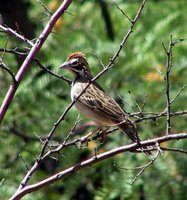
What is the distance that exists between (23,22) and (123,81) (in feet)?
8.35

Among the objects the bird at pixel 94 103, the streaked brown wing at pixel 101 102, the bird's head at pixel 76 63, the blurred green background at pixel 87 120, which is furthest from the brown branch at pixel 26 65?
the blurred green background at pixel 87 120

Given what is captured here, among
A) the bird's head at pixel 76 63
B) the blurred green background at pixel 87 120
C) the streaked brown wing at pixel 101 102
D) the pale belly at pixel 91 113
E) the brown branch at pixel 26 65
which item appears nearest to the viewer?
the brown branch at pixel 26 65

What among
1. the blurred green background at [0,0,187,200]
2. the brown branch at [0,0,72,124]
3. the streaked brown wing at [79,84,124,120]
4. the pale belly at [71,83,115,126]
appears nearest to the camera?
the brown branch at [0,0,72,124]

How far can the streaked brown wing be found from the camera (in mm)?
7703

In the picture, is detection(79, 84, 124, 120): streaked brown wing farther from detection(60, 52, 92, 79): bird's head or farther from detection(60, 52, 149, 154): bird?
detection(60, 52, 92, 79): bird's head

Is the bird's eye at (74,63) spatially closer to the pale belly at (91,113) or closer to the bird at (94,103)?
the bird at (94,103)

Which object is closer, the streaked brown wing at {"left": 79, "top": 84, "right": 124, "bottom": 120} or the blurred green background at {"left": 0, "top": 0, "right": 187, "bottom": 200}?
the streaked brown wing at {"left": 79, "top": 84, "right": 124, "bottom": 120}

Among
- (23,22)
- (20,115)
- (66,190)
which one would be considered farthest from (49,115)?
(23,22)

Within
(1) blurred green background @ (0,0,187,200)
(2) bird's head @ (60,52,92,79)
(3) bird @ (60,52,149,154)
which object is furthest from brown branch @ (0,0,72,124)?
(1) blurred green background @ (0,0,187,200)

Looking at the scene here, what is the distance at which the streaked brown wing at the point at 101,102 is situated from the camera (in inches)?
303

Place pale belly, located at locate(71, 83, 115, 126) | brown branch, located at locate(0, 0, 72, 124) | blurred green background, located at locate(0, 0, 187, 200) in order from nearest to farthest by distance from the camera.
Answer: brown branch, located at locate(0, 0, 72, 124) → pale belly, located at locate(71, 83, 115, 126) → blurred green background, located at locate(0, 0, 187, 200)

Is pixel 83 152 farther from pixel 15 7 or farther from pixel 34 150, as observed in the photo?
pixel 15 7

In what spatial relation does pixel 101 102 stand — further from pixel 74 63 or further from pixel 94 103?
pixel 74 63

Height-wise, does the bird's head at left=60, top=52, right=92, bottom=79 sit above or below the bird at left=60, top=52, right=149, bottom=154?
above
